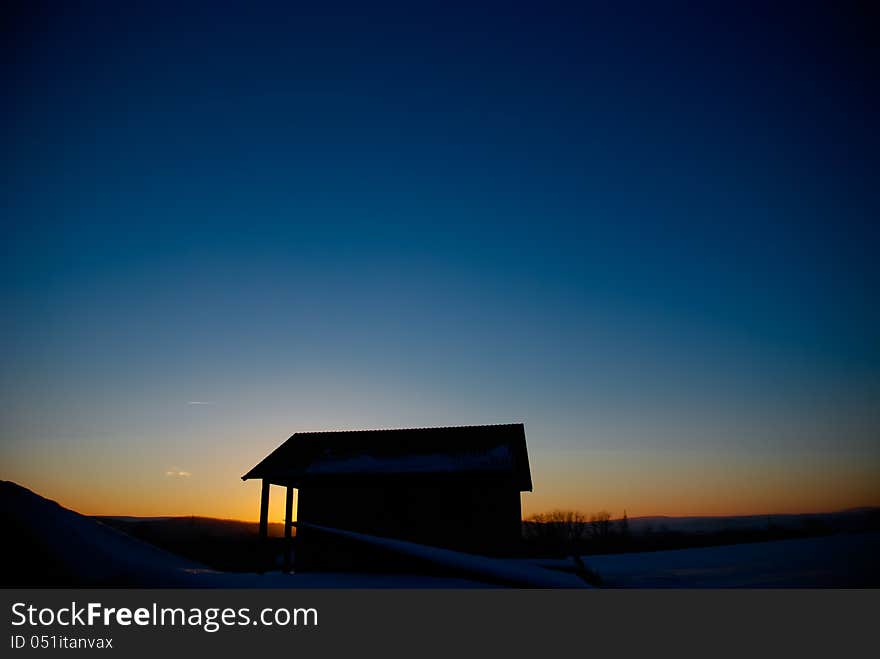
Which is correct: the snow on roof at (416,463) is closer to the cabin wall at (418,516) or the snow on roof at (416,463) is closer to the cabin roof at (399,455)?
the cabin roof at (399,455)

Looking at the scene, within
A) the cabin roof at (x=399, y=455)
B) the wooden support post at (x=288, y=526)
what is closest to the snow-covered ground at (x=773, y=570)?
the cabin roof at (x=399, y=455)

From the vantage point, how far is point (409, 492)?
47.3 ft

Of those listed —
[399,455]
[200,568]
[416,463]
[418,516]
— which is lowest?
[418,516]

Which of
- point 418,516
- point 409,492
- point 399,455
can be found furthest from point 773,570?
point 399,455

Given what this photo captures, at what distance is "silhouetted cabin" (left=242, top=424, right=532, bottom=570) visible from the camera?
1349 centimetres

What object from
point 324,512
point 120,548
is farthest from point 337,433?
point 120,548

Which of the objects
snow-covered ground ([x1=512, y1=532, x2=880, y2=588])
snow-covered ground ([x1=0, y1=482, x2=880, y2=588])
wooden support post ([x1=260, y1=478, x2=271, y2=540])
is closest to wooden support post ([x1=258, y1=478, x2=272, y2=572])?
wooden support post ([x1=260, y1=478, x2=271, y2=540])

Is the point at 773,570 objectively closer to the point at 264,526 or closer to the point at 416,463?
the point at 416,463

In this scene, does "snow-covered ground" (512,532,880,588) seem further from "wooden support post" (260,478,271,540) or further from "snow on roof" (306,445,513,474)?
"wooden support post" (260,478,271,540)

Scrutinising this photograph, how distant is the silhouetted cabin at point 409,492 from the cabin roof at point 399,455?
30mm

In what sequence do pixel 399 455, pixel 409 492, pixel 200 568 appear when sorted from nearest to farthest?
pixel 200 568, pixel 409 492, pixel 399 455

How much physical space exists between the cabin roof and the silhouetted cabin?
0.10ft

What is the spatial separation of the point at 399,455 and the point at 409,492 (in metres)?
1.10

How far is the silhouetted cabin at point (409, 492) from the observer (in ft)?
44.3
